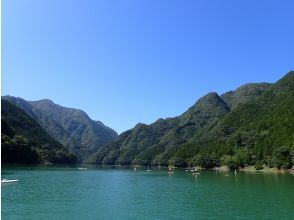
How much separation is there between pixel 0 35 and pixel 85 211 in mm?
45004

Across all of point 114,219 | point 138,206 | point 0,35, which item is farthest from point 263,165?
point 0,35

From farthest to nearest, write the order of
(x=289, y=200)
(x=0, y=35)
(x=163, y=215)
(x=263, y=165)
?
(x=263, y=165), (x=289, y=200), (x=163, y=215), (x=0, y=35)

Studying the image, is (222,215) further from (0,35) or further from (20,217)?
(0,35)

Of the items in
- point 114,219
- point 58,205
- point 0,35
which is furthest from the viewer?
point 58,205

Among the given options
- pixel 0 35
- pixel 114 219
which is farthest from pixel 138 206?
pixel 0 35

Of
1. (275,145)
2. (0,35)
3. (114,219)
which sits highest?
(275,145)

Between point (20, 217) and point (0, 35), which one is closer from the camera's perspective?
point (0, 35)

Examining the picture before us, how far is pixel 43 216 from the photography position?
52781mm

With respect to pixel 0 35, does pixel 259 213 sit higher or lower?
lower

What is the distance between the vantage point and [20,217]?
51.8 meters

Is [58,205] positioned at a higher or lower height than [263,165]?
lower

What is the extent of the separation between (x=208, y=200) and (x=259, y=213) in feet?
57.6

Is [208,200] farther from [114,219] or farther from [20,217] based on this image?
[20,217]

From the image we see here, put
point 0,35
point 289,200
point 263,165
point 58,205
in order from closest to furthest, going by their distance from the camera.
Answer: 1. point 0,35
2. point 58,205
3. point 289,200
4. point 263,165
